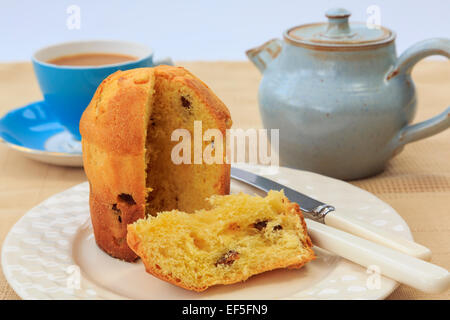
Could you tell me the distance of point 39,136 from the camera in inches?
83.6

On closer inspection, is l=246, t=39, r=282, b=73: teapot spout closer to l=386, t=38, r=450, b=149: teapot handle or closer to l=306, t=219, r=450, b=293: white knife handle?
l=386, t=38, r=450, b=149: teapot handle

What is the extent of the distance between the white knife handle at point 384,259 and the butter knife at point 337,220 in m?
0.05

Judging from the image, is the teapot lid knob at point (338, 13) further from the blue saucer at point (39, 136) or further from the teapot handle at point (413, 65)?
the blue saucer at point (39, 136)

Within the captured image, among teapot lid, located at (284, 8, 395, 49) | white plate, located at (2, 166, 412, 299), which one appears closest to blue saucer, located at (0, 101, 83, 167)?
white plate, located at (2, 166, 412, 299)

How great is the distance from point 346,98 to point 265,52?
34 cm

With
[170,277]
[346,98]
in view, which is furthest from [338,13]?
[170,277]

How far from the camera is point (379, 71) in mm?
1733

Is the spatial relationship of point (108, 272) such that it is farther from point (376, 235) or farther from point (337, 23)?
point (337, 23)

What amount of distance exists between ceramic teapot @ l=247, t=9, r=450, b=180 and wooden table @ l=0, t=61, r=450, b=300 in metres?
0.12

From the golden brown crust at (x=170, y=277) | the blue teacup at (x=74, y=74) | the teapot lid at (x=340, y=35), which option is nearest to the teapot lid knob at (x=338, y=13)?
the teapot lid at (x=340, y=35)

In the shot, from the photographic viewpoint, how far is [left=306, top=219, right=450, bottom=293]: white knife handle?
1.07 meters

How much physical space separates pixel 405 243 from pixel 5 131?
1.43 metres
